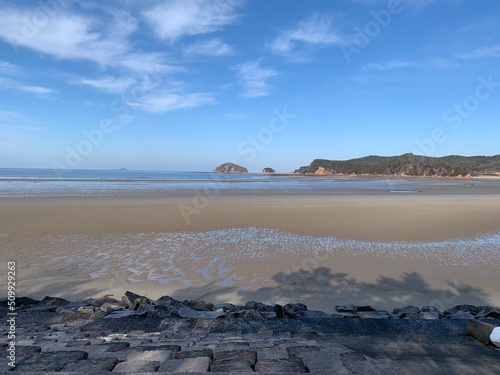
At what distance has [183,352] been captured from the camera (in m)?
3.39

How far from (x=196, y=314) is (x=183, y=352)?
58.4 inches

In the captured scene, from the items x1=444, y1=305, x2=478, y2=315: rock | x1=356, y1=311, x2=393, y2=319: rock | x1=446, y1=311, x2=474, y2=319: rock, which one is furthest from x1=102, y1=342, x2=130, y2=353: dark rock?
x1=444, y1=305, x2=478, y2=315: rock

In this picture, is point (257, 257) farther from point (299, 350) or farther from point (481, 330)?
point (481, 330)

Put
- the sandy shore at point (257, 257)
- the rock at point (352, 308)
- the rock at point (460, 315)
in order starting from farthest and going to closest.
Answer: the sandy shore at point (257, 257) → the rock at point (352, 308) → the rock at point (460, 315)

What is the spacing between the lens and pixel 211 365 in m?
3.13

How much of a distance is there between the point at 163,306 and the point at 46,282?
374 cm

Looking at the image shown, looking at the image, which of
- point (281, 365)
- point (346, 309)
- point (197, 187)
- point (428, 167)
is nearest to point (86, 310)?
point (281, 365)

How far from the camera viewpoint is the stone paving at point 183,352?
9.99 ft

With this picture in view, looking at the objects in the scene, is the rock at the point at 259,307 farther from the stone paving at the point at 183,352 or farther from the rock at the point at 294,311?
the stone paving at the point at 183,352

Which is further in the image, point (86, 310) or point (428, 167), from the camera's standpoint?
point (428, 167)

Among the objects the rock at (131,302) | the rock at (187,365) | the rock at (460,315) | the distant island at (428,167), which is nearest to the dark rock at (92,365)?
the rock at (187,365)

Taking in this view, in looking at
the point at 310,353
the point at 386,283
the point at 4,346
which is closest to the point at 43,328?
the point at 4,346

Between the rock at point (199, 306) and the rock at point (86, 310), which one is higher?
the rock at point (86, 310)

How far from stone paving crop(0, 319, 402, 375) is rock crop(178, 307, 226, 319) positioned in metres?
0.51
